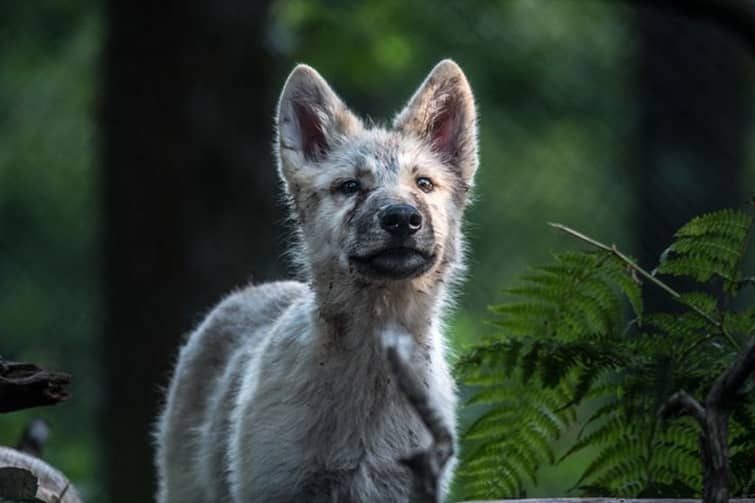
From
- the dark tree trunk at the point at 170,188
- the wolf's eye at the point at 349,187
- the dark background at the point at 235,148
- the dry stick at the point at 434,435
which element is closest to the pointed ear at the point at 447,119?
the wolf's eye at the point at 349,187

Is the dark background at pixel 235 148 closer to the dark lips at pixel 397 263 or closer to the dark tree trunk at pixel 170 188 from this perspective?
the dark tree trunk at pixel 170 188

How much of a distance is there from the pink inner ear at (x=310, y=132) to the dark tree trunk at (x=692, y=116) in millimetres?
6958

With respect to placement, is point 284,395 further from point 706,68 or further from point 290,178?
point 706,68

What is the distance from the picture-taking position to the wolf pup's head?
5871 mm

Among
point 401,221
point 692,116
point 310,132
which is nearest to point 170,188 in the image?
point 310,132

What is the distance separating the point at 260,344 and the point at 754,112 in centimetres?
977

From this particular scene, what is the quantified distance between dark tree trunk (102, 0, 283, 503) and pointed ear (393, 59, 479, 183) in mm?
4881

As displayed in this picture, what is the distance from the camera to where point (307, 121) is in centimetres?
705

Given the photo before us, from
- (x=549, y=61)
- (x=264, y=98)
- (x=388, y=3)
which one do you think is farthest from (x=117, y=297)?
(x=549, y=61)

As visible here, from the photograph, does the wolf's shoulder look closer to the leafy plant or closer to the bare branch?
the leafy plant

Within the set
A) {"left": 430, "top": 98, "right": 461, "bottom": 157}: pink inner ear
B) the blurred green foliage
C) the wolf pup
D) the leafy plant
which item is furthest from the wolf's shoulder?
the blurred green foliage

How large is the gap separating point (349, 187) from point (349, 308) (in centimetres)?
57

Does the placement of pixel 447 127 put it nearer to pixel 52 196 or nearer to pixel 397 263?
pixel 397 263

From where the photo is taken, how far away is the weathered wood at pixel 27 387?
181 inches
